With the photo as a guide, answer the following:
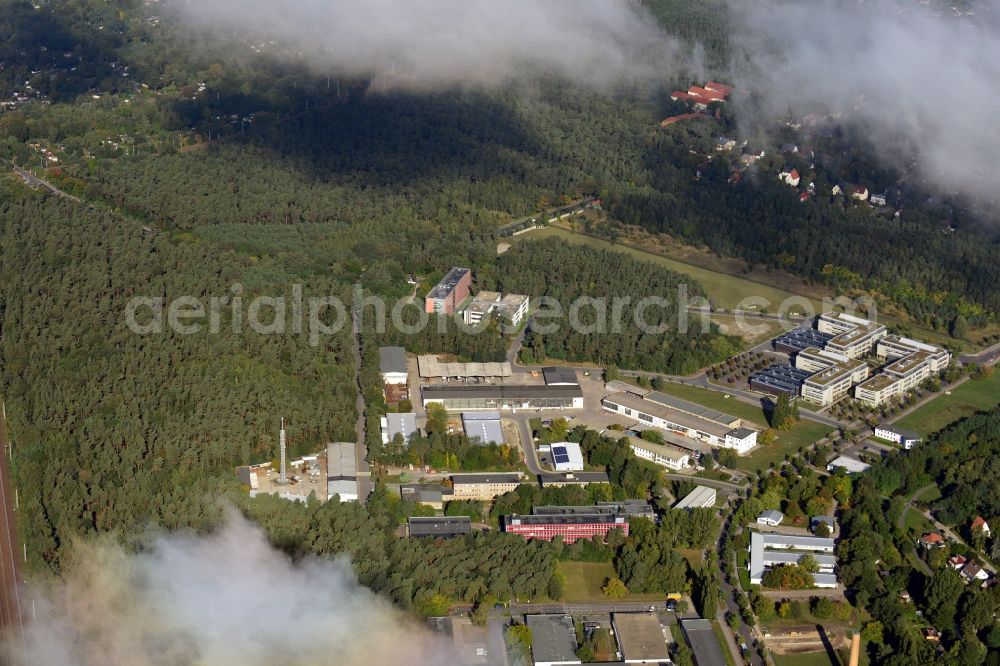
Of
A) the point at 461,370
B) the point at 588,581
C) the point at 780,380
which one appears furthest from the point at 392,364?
the point at 588,581

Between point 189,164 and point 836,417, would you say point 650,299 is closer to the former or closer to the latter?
point 836,417

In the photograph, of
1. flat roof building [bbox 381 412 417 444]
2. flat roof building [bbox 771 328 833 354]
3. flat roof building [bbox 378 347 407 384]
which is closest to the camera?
flat roof building [bbox 381 412 417 444]

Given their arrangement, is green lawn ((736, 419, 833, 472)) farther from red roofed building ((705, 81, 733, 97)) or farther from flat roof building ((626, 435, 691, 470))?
red roofed building ((705, 81, 733, 97))

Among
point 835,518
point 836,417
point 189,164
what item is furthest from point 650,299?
point 189,164

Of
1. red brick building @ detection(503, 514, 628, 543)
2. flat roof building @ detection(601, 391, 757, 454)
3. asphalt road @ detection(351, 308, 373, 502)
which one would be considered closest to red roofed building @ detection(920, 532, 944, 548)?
flat roof building @ detection(601, 391, 757, 454)

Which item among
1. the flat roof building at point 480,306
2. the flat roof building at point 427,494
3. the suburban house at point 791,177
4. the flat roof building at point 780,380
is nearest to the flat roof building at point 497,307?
the flat roof building at point 480,306

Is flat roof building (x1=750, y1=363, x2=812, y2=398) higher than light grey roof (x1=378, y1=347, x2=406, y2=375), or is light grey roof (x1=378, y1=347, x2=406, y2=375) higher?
light grey roof (x1=378, y1=347, x2=406, y2=375)

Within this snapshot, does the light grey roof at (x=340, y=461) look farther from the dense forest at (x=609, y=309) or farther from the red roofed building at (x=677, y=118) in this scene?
the red roofed building at (x=677, y=118)
